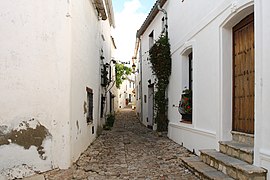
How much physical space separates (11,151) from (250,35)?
4.57 m

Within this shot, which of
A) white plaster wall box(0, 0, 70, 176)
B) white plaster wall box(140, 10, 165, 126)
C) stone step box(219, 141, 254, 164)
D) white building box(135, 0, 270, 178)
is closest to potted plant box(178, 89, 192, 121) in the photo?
white building box(135, 0, 270, 178)

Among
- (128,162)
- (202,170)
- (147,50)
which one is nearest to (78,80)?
(128,162)

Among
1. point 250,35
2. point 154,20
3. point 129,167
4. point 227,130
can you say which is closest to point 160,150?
point 129,167

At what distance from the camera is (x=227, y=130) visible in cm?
517

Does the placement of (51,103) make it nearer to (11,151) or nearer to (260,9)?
(11,151)

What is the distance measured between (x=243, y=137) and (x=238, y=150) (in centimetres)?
52

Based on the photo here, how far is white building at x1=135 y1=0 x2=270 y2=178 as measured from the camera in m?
3.73

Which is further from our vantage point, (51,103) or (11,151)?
(51,103)

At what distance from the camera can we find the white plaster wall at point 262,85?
357cm

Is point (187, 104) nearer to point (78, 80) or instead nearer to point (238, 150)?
point (78, 80)

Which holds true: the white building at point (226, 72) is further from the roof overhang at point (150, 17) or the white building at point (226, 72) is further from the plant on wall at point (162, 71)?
the roof overhang at point (150, 17)

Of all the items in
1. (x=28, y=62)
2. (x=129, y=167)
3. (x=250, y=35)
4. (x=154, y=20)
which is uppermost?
(x=154, y=20)

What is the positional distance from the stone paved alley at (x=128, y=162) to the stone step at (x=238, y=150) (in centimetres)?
77

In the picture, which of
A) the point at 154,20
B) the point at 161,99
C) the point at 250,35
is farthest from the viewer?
the point at 154,20
